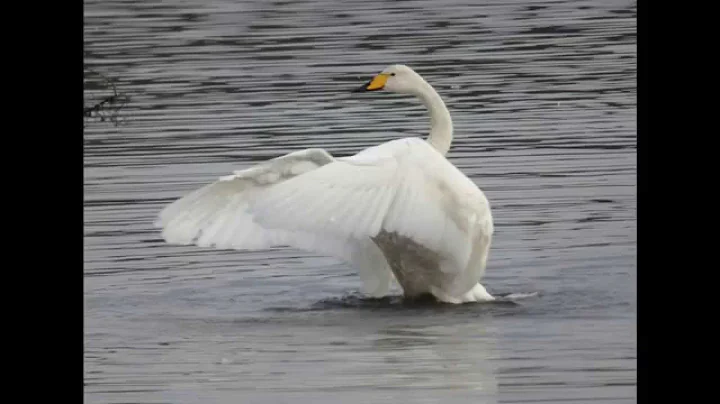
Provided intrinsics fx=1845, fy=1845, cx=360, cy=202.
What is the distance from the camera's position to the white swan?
948 centimetres

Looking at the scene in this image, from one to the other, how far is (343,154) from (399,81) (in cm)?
238

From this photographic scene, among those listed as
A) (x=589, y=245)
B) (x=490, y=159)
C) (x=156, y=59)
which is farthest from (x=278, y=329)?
(x=156, y=59)

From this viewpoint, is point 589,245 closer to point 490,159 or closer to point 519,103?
point 490,159

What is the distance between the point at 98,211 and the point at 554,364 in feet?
13.8

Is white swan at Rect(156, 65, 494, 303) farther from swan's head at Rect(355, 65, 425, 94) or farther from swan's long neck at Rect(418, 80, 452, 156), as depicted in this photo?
swan's head at Rect(355, 65, 425, 94)

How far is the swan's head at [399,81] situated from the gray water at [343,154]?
1.15 m

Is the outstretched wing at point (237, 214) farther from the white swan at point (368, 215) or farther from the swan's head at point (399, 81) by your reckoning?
the swan's head at point (399, 81)

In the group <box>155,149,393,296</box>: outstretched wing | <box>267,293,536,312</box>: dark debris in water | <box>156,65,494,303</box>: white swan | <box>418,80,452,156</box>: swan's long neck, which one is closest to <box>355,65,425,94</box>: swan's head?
<box>418,80,452,156</box>: swan's long neck

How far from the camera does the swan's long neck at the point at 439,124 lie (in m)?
10.8

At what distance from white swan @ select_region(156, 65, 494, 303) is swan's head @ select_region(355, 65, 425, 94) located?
1.05 metres

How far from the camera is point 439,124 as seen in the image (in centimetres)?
1080

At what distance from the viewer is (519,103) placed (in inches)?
578

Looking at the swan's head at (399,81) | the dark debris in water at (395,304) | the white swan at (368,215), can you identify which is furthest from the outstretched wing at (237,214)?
the swan's head at (399,81)

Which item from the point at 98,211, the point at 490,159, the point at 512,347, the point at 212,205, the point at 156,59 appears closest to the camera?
the point at 512,347
